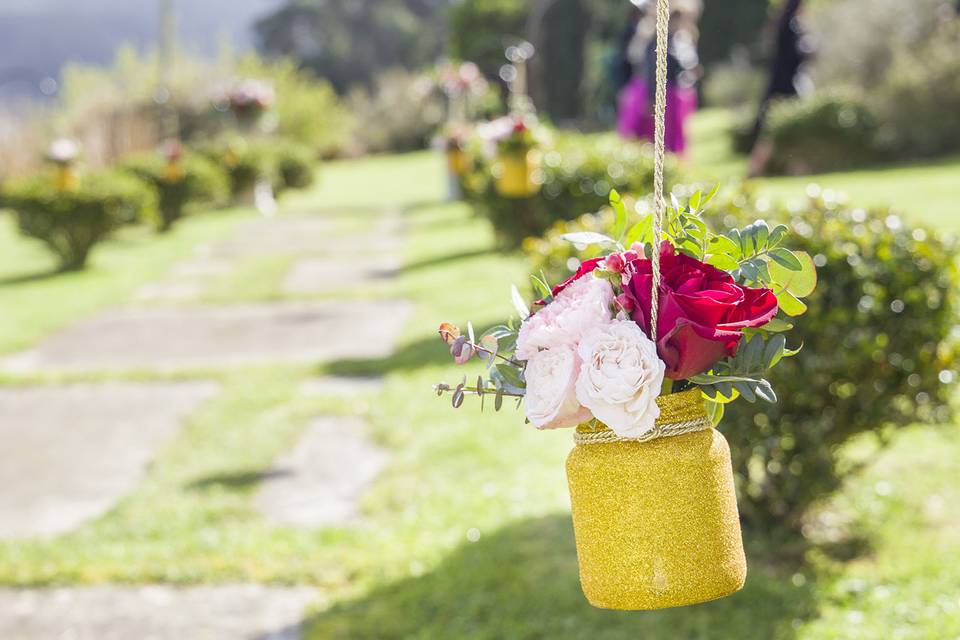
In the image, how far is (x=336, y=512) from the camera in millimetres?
4625

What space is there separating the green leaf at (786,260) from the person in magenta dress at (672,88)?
633 centimetres

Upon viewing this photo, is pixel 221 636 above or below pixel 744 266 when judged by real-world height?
below

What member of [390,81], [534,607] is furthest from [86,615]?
[390,81]

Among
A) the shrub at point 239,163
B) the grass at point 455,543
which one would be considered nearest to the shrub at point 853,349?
the grass at point 455,543

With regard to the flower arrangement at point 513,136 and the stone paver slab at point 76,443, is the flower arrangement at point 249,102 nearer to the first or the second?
the flower arrangement at point 513,136

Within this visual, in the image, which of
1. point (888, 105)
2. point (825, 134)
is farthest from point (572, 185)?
Answer: point (888, 105)

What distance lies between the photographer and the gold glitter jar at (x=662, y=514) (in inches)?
65.3

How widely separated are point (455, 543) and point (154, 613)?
1.08 meters

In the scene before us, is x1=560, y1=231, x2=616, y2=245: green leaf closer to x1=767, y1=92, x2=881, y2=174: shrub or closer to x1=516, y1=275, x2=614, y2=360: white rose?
x1=516, y1=275, x2=614, y2=360: white rose

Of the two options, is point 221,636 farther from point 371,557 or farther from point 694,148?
point 694,148

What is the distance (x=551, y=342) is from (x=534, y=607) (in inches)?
84.8

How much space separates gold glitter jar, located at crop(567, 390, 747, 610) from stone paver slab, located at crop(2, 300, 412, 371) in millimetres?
5837

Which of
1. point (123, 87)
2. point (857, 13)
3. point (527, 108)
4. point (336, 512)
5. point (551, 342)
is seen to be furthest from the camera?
point (123, 87)

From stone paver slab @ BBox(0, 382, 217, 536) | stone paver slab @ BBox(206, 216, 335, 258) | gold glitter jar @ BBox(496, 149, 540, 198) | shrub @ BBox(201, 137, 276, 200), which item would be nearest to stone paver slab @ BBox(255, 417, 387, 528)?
stone paver slab @ BBox(0, 382, 217, 536)
